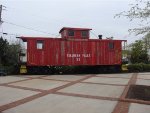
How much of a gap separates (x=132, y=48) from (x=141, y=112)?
389 cm

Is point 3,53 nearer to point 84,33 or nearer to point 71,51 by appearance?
point 71,51

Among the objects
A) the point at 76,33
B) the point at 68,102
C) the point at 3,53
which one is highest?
the point at 76,33

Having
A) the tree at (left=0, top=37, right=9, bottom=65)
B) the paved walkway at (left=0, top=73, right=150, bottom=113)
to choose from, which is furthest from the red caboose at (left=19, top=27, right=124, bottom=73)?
the paved walkway at (left=0, top=73, right=150, bottom=113)

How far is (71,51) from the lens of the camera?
101 ft

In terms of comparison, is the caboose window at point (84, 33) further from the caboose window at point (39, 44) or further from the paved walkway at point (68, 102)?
the paved walkway at point (68, 102)

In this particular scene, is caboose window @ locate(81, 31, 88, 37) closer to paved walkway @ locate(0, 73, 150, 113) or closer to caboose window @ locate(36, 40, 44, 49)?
caboose window @ locate(36, 40, 44, 49)

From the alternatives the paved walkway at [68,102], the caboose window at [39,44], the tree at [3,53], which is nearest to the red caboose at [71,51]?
the caboose window at [39,44]

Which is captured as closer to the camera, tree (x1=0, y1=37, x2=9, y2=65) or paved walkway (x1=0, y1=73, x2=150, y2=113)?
paved walkway (x1=0, y1=73, x2=150, y2=113)

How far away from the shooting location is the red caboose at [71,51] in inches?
1172

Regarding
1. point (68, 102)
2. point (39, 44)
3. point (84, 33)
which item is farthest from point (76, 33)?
point (68, 102)

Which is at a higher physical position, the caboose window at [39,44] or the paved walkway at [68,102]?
the caboose window at [39,44]

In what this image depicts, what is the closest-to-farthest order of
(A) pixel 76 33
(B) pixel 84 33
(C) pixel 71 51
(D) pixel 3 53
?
(C) pixel 71 51 < (A) pixel 76 33 < (B) pixel 84 33 < (D) pixel 3 53

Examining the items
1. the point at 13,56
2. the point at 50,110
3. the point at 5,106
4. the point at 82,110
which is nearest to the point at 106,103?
the point at 82,110

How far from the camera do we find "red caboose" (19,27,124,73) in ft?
97.7
